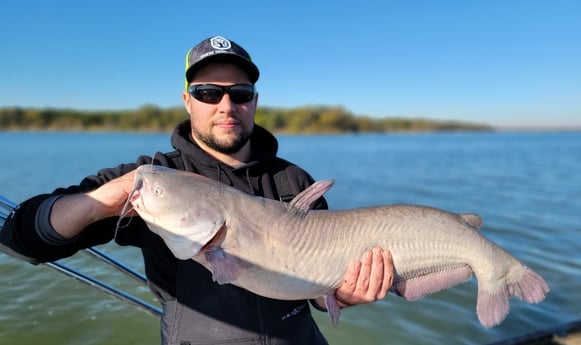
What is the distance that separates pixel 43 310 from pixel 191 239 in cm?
460

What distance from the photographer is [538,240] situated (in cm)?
941

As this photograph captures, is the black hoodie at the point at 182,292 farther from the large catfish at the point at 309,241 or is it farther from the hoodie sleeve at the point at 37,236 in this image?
the large catfish at the point at 309,241

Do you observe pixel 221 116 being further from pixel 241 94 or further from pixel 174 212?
pixel 174 212

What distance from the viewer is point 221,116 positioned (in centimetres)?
286

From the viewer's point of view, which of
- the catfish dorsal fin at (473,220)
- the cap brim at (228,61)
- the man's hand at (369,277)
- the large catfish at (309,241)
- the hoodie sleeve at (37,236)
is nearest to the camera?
the hoodie sleeve at (37,236)

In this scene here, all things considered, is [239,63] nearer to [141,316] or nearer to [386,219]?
[386,219]

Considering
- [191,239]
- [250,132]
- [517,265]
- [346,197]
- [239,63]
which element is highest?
[239,63]

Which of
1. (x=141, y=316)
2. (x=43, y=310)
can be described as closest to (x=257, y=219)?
(x=141, y=316)

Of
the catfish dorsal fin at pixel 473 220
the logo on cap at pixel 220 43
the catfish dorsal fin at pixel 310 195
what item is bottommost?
the catfish dorsal fin at pixel 473 220

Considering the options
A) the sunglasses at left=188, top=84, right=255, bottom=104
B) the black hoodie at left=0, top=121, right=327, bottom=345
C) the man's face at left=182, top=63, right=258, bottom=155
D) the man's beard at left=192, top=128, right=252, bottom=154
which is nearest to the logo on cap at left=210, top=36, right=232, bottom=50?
the man's face at left=182, top=63, right=258, bottom=155

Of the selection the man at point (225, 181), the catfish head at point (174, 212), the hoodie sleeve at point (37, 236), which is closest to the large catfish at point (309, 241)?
the catfish head at point (174, 212)

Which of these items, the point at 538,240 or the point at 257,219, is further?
the point at 538,240

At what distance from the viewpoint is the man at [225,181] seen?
2.24 metres

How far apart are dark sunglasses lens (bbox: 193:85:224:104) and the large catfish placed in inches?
26.5
